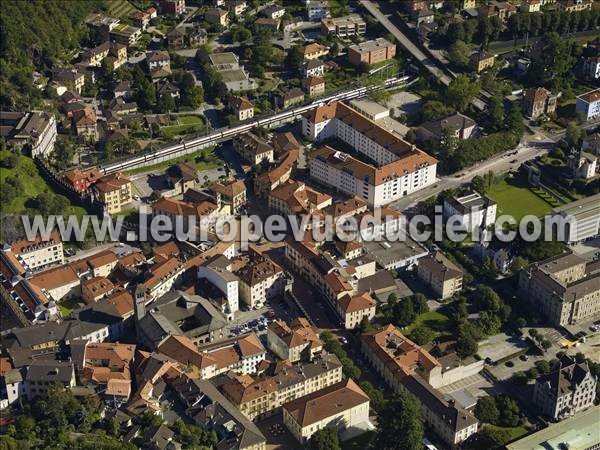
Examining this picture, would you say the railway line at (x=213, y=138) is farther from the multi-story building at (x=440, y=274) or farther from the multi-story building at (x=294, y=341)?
the multi-story building at (x=294, y=341)

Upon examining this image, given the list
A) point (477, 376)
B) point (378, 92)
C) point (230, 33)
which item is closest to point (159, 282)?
point (477, 376)

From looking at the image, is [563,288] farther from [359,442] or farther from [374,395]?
[359,442]

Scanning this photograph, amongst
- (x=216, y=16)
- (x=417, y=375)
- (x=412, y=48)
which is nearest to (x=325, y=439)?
(x=417, y=375)

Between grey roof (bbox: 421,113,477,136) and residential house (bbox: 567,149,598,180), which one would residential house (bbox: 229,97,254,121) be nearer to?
grey roof (bbox: 421,113,477,136)

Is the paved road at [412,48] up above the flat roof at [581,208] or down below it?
above

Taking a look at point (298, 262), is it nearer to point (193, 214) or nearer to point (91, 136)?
point (193, 214)

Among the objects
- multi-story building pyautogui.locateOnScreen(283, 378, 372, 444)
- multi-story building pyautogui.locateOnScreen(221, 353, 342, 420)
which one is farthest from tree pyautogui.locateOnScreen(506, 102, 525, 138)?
multi-story building pyautogui.locateOnScreen(283, 378, 372, 444)

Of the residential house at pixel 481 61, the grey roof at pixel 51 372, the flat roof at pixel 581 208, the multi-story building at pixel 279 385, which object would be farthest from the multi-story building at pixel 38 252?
the residential house at pixel 481 61
